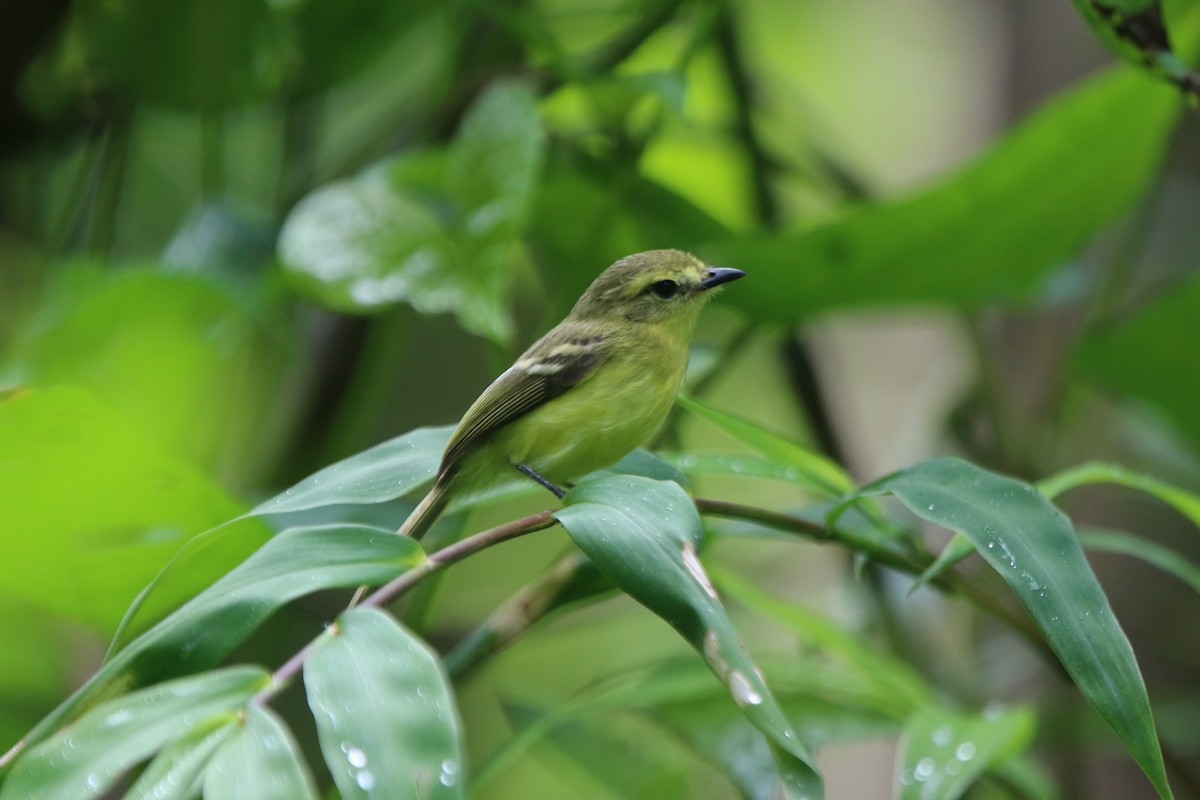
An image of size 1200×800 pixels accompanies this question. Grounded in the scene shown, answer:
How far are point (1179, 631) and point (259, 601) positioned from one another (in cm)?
271

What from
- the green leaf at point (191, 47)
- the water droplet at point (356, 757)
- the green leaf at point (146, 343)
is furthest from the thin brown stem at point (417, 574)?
the green leaf at point (191, 47)

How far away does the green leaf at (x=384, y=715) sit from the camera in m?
0.75

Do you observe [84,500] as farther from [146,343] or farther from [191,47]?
[191,47]

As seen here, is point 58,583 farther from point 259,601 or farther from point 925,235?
point 925,235

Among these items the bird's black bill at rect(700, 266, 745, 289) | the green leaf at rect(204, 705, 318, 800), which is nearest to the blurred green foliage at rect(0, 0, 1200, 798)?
the green leaf at rect(204, 705, 318, 800)

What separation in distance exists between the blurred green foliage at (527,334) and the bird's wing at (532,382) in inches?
3.3

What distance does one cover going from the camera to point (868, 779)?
4.13 meters

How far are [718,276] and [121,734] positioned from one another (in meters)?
1.24

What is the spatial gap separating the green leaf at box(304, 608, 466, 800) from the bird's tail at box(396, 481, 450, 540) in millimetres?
626

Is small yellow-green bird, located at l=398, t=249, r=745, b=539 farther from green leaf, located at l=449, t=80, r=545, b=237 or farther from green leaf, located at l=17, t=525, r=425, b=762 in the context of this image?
green leaf, located at l=17, t=525, r=425, b=762

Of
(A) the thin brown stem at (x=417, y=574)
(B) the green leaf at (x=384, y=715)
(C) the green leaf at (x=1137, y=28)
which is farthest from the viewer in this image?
(C) the green leaf at (x=1137, y=28)

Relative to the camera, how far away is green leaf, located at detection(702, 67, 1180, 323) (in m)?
1.96

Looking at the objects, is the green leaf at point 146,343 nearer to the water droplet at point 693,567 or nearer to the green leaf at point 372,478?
the green leaf at point 372,478

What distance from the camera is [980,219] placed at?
2.03 meters
